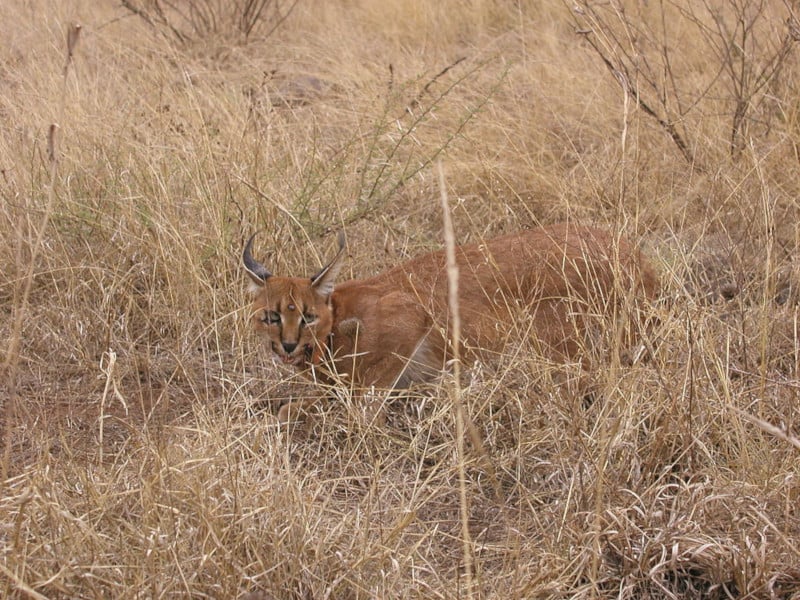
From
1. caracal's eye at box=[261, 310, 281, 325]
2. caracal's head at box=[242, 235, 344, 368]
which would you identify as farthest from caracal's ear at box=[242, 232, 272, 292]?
caracal's eye at box=[261, 310, 281, 325]

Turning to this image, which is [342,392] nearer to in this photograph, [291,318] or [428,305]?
[291,318]

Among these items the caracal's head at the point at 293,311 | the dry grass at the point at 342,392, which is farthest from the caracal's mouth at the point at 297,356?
the dry grass at the point at 342,392

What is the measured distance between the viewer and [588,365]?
4.46 m

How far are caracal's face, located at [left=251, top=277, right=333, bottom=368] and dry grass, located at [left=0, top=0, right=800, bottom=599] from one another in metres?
0.17

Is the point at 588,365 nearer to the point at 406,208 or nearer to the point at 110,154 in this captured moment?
the point at 406,208

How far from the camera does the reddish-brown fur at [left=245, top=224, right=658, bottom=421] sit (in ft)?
14.8

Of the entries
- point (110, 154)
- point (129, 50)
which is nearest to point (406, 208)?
point (110, 154)

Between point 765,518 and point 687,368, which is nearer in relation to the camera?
point 765,518

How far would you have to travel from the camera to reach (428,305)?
4723 millimetres

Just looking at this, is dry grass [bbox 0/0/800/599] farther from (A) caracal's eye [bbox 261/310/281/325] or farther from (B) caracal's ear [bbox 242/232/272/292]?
(B) caracal's ear [bbox 242/232/272/292]

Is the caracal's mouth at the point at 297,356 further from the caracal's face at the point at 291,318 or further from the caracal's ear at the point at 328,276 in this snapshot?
the caracal's ear at the point at 328,276

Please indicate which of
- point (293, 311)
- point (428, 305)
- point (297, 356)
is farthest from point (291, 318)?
point (428, 305)

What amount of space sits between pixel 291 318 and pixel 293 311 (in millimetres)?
30

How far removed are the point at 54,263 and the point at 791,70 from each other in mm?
4544
